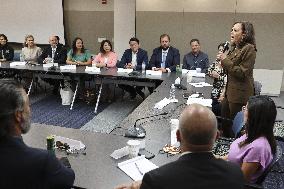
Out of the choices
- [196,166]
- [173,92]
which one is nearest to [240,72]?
[173,92]

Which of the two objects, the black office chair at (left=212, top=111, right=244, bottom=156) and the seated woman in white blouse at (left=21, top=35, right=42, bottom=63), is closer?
the black office chair at (left=212, top=111, right=244, bottom=156)

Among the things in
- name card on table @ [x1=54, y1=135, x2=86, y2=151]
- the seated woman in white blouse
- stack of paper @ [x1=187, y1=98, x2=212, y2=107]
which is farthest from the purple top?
the seated woman in white blouse

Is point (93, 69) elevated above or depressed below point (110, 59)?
below

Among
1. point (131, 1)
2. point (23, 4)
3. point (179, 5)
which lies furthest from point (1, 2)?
point (179, 5)

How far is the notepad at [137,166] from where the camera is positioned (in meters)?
2.12

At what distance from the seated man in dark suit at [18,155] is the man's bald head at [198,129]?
2.12 feet

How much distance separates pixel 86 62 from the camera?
21.1ft

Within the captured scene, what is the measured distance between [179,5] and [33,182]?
6.24 meters

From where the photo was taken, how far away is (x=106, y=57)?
6.34 m

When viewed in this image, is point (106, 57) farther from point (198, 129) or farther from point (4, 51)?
point (198, 129)

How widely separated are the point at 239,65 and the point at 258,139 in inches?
53.2

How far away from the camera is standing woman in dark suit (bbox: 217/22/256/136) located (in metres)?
3.22

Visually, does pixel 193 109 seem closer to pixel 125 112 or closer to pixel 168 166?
pixel 168 166

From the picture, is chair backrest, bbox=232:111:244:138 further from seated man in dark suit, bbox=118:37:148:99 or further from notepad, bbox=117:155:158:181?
seated man in dark suit, bbox=118:37:148:99
